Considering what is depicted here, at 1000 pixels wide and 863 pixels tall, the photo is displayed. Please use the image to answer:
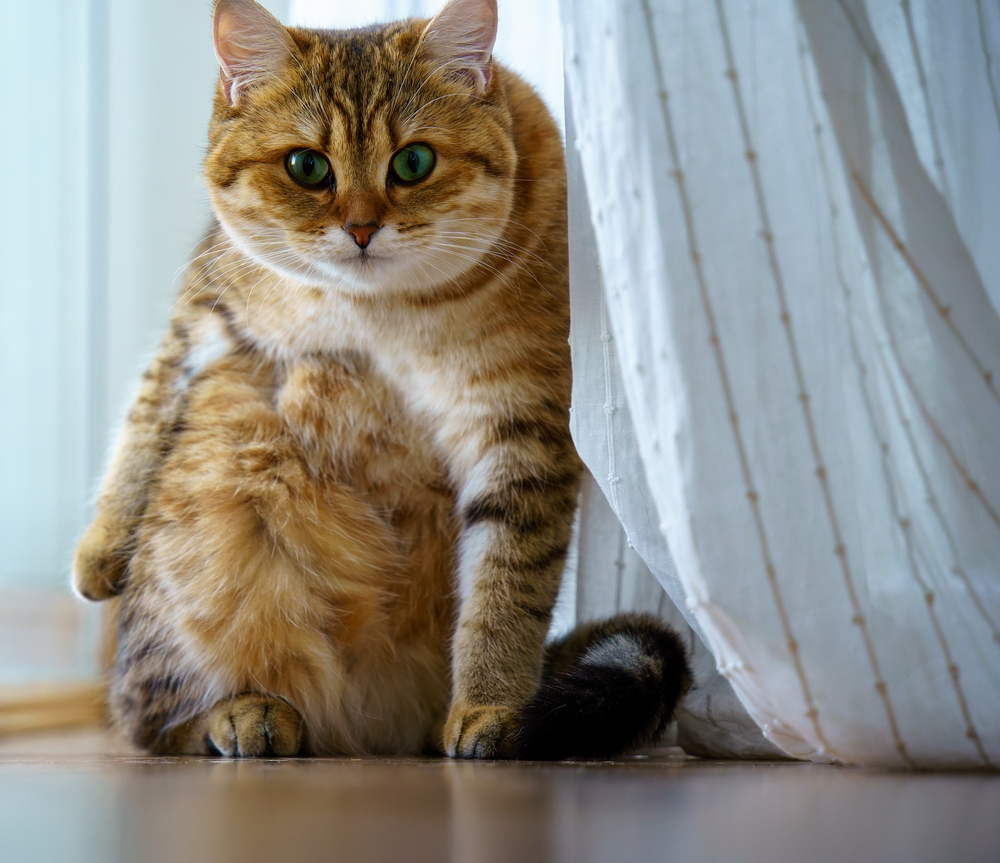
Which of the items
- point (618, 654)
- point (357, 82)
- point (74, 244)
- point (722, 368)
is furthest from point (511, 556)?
point (74, 244)

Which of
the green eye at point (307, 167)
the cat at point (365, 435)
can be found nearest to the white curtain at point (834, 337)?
the cat at point (365, 435)

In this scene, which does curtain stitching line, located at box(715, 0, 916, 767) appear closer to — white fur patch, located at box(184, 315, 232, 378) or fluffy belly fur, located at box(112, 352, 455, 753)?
fluffy belly fur, located at box(112, 352, 455, 753)

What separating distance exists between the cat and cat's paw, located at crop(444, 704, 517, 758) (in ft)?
0.13

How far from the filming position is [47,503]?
202 cm

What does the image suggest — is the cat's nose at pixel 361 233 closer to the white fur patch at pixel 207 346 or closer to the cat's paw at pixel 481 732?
the white fur patch at pixel 207 346

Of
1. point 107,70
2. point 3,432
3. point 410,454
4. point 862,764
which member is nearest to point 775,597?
point 862,764

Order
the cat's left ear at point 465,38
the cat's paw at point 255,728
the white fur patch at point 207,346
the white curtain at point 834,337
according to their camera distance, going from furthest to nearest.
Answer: the white fur patch at point 207,346
the cat's left ear at point 465,38
the cat's paw at point 255,728
the white curtain at point 834,337

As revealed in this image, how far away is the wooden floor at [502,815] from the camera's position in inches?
19.2

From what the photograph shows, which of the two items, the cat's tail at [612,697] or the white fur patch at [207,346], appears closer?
the cat's tail at [612,697]

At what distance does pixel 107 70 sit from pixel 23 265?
1.64 feet

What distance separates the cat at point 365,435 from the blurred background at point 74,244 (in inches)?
33.0

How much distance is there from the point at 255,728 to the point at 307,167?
65 centimetres

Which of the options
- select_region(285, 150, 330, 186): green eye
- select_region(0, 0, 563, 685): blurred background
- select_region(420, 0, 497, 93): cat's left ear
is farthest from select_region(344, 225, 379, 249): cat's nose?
select_region(0, 0, 563, 685): blurred background

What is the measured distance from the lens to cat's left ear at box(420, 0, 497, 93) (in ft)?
3.59
